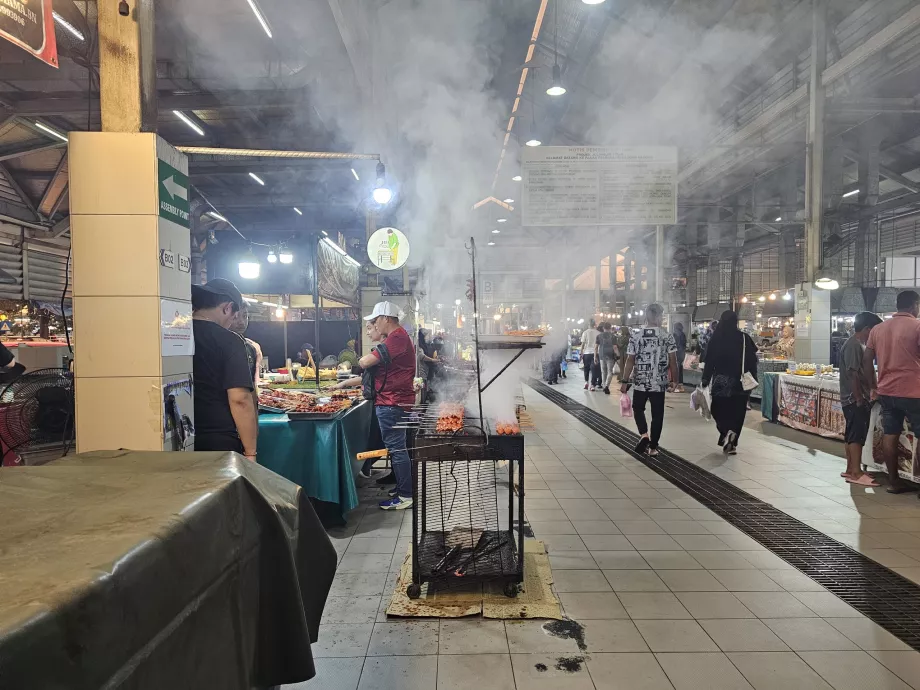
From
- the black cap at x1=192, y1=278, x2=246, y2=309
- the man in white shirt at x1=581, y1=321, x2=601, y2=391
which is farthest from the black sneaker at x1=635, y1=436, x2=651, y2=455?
the man in white shirt at x1=581, y1=321, x2=601, y2=391

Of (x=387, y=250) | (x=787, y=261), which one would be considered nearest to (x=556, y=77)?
(x=387, y=250)

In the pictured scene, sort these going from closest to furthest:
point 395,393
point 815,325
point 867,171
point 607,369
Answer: point 395,393 < point 815,325 < point 867,171 < point 607,369

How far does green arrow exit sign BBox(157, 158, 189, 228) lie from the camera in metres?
2.71

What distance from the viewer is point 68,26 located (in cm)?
452

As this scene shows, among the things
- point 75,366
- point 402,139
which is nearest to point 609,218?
point 402,139

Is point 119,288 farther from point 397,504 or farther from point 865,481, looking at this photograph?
point 865,481

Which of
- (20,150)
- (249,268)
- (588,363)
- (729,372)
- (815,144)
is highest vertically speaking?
(815,144)

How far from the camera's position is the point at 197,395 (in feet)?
10.1

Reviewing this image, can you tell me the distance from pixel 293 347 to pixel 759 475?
30.4ft

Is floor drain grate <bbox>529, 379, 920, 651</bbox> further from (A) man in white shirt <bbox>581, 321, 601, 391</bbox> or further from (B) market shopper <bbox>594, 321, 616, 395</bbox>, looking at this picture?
(A) man in white shirt <bbox>581, 321, 601, 391</bbox>

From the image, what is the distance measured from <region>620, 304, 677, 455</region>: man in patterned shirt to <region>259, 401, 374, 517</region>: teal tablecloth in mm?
3823

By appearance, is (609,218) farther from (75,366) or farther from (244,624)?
(244,624)

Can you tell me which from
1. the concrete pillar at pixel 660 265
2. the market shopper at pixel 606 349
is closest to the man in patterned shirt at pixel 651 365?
the market shopper at pixel 606 349

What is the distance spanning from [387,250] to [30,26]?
5991 millimetres
